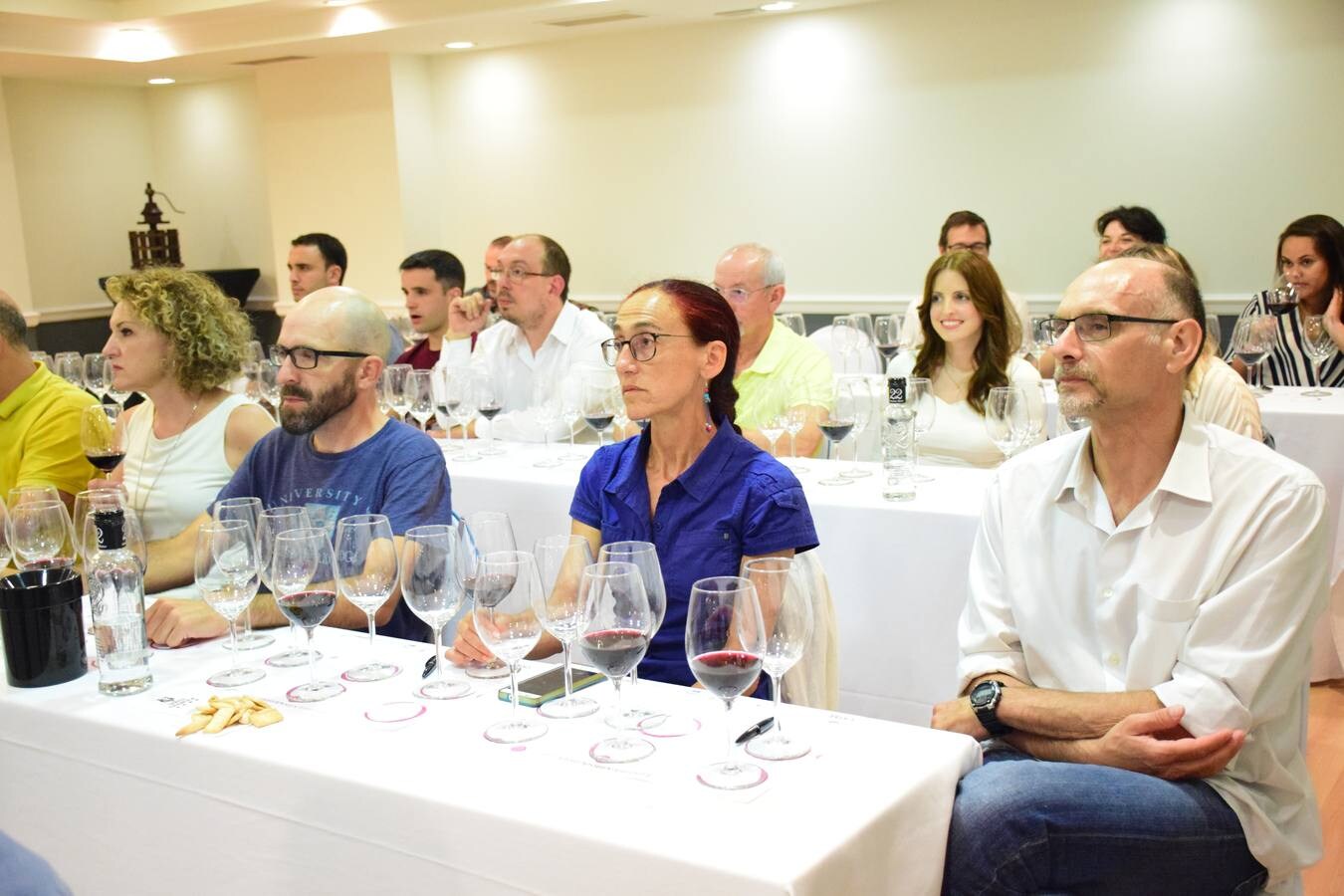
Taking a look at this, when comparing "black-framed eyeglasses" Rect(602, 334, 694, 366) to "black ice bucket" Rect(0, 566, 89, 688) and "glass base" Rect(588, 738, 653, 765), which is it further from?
"black ice bucket" Rect(0, 566, 89, 688)

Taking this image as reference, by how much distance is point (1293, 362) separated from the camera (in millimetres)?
4980

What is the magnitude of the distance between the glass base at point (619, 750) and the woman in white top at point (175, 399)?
1.77m

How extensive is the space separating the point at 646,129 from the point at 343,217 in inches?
93.2

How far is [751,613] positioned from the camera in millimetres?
1535

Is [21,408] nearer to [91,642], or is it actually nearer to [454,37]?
[91,642]

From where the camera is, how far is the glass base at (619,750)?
1.62 metres

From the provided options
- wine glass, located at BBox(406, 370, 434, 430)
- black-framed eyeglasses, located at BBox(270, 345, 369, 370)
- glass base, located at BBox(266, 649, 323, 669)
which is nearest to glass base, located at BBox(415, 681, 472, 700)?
glass base, located at BBox(266, 649, 323, 669)

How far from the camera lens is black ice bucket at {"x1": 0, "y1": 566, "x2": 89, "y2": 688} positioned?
1.96 m

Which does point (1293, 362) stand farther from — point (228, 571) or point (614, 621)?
point (228, 571)

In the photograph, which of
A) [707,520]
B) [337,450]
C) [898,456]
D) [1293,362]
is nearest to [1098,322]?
[707,520]

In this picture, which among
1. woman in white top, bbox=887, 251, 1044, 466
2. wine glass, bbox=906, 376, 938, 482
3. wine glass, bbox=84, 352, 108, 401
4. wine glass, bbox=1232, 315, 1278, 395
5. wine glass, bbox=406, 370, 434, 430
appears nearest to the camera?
wine glass, bbox=906, 376, 938, 482

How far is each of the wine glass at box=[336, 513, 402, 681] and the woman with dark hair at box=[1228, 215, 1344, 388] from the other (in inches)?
160

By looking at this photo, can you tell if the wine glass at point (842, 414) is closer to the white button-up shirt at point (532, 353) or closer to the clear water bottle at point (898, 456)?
the clear water bottle at point (898, 456)

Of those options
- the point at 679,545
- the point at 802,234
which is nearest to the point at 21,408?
the point at 679,545
